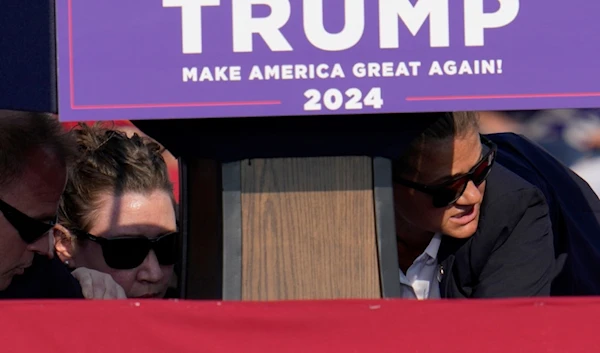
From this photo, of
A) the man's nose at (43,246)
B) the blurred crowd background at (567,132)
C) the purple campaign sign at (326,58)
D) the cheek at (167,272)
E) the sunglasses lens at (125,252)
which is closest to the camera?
the purple campaign sign at (326,58)

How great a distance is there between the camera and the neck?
9.00 ft

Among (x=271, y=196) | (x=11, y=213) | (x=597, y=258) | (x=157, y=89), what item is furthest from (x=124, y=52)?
(x=597, y=258)

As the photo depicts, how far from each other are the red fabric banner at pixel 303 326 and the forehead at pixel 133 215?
1293 mm

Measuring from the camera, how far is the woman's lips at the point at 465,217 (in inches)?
102

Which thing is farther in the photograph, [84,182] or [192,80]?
[84,182]

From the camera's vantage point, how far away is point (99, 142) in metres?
3.04

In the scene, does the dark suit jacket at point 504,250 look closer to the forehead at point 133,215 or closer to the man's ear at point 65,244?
the forehead at point 133,215

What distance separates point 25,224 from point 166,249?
2.36 ft

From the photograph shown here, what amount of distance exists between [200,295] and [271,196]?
30 centimetres

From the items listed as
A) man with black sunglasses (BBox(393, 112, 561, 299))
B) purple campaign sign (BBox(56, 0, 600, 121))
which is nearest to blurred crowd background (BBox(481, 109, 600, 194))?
man with black sunglasses (BBox(393, 112, 561, 299))

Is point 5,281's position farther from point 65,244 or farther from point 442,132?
point 442,132

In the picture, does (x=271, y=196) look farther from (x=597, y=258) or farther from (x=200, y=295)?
(x=597, y=258)

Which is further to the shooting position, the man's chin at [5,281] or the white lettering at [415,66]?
the man's chin at [5,281]

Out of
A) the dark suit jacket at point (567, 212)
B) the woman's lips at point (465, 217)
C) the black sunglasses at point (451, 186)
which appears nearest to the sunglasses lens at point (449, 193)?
the black sunglasses at point (451, 186)
